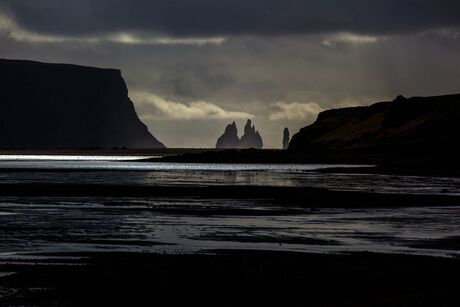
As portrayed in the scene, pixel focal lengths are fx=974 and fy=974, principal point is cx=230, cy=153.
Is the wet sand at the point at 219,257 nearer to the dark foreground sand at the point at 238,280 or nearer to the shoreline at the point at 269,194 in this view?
the dark foreground sand at the point at 238,280

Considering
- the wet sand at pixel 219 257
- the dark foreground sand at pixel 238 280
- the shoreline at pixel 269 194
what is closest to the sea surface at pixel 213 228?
the wet sand at pixel 219 257

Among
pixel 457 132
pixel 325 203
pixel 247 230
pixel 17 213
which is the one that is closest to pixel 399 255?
pixel 247 230

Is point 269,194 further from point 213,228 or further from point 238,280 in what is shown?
point 238,280

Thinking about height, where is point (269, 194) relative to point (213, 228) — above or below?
above

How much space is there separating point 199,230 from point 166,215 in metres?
8.22

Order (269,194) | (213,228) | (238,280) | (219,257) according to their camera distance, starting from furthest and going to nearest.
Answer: (269,194), (213,228), (219,257), (238,280)

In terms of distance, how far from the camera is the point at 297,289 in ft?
72.8

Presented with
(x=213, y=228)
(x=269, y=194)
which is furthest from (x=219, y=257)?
(x=269, y=194)

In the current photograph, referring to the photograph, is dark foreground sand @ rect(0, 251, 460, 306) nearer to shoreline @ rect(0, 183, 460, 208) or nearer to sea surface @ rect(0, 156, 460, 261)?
sea surface @ rect(0, 156, 460, 261)

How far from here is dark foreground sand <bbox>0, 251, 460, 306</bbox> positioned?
2081 centimetres

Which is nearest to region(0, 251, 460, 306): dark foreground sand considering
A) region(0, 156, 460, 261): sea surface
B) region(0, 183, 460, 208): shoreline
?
region(0, 156, 460, 261): sea surface

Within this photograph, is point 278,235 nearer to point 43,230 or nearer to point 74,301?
point 43,230

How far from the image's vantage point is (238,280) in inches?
923

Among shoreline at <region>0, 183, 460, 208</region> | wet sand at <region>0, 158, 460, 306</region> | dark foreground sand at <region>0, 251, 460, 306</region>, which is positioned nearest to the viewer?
dark foreground sand at <region>0, 251, 460, 306</region>
